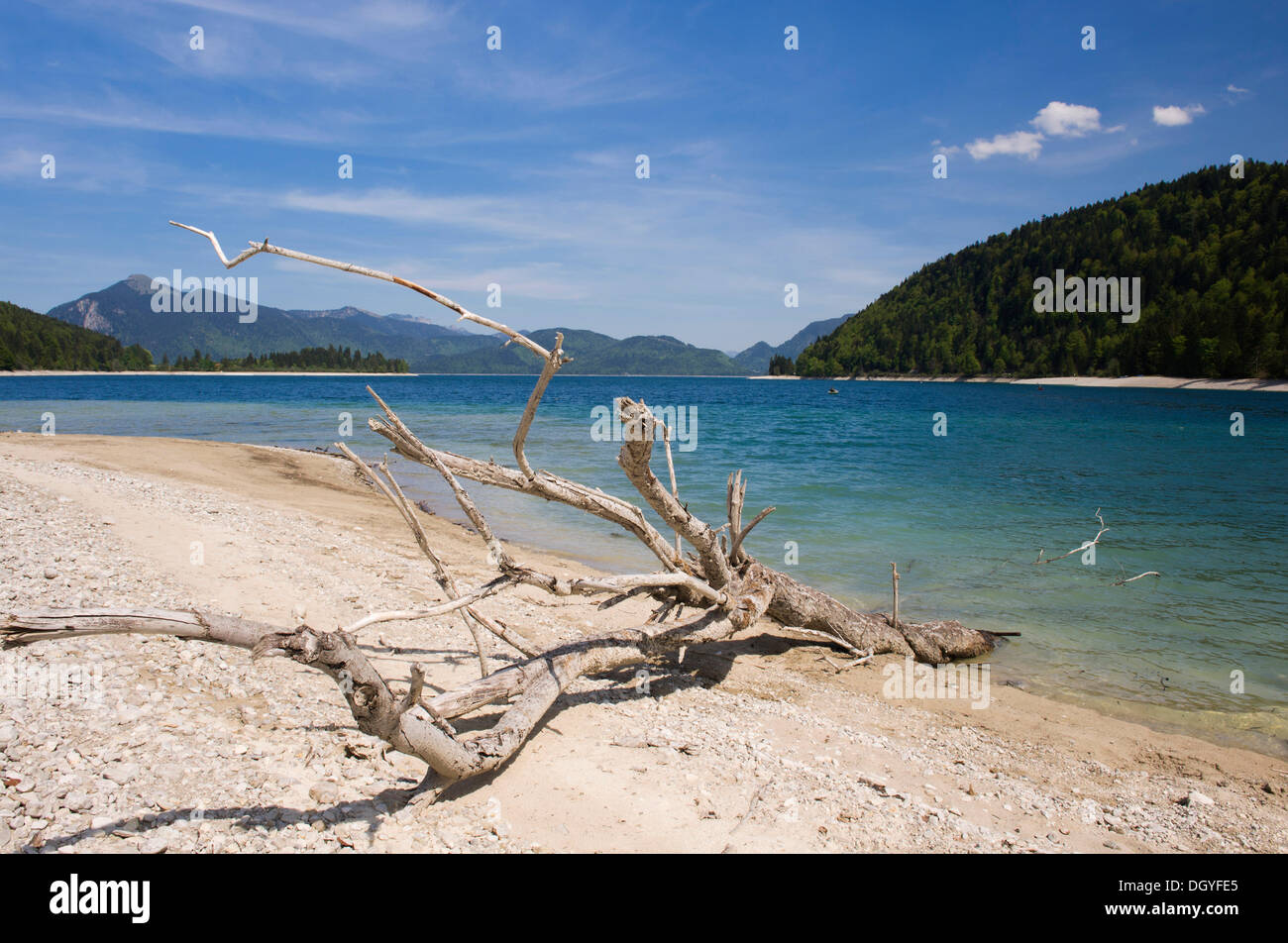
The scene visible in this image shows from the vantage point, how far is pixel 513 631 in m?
5.90

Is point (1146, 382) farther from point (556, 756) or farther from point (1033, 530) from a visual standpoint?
point (556, 756)

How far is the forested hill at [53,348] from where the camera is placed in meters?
119

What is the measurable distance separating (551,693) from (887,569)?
27.5 ft

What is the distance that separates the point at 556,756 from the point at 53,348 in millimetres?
173740

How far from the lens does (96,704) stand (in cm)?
409

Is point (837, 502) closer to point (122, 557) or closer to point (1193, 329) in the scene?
point (122, 557)

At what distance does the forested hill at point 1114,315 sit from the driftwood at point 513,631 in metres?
110

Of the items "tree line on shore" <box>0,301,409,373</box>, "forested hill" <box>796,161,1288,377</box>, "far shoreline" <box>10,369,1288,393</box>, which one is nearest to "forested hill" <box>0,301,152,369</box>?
"tree line on shore" <box>0,301,409,373</box>

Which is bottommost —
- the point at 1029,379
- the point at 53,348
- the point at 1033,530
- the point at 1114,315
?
the point at 1033,530

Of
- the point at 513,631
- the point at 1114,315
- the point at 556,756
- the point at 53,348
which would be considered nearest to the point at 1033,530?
the point at 513,631

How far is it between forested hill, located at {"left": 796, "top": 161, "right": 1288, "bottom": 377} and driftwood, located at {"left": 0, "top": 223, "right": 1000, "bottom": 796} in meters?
110

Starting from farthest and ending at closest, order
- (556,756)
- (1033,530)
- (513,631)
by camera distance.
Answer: (1033,530)
(513,631)
(556,756)
